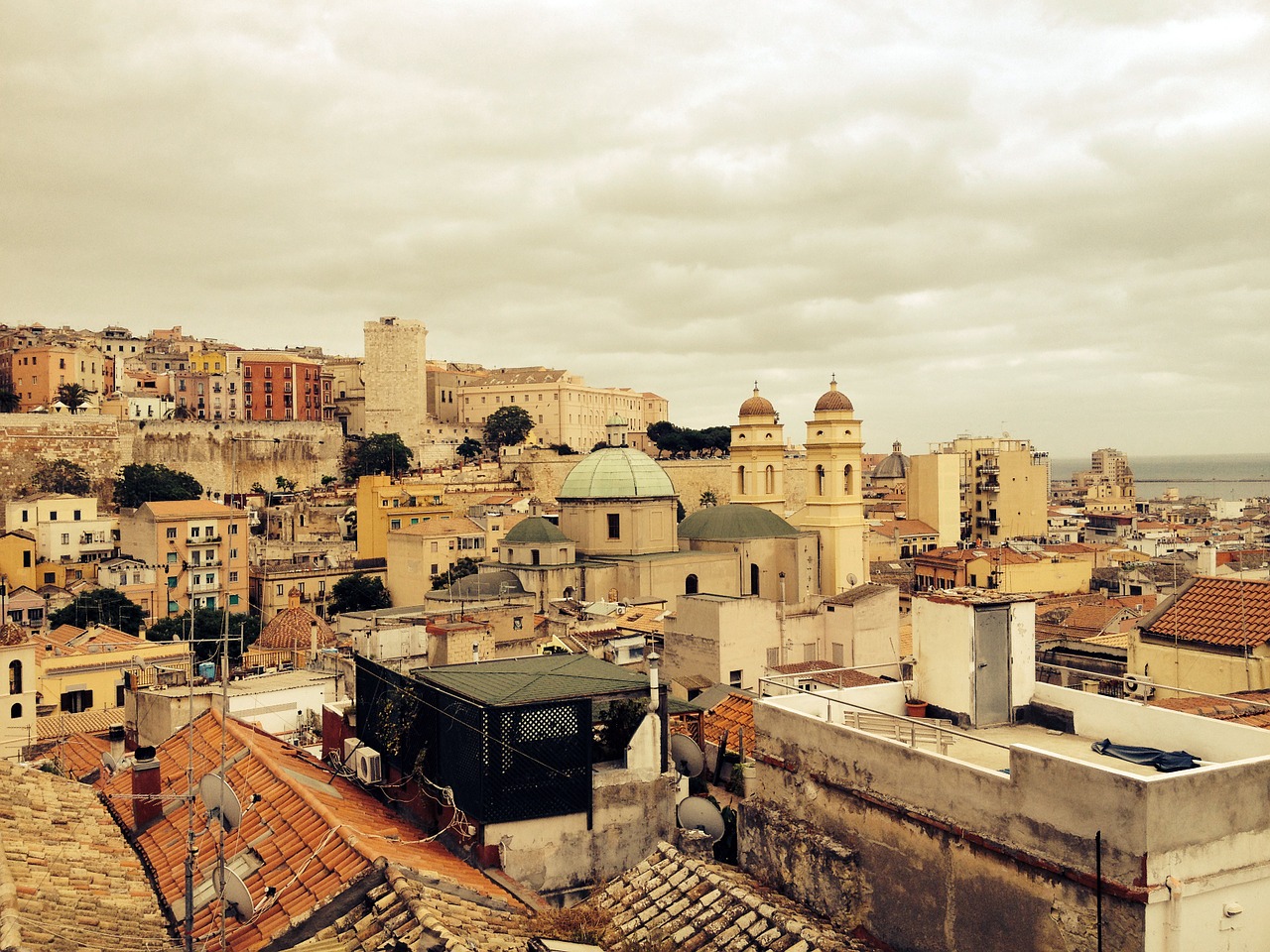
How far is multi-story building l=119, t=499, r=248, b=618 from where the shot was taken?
142ft

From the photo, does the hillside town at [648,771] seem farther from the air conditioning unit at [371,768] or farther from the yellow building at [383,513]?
the yellow building at [383,513]

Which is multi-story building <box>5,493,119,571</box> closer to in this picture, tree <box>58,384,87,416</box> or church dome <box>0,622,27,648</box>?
tree <box>58,384,87,416</box>

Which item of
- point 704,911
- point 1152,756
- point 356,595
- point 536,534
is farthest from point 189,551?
point 1152,756

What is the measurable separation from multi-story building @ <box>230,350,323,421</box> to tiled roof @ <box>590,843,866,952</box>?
76.5 m

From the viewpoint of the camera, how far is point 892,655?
76.0ft

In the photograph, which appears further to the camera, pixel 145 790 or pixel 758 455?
pixel 758 455

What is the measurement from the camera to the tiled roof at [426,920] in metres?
6.07

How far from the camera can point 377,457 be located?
7500 centimetres

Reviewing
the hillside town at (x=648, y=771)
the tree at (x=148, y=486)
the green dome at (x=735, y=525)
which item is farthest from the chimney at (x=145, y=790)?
the tree at (x=148, y=486)

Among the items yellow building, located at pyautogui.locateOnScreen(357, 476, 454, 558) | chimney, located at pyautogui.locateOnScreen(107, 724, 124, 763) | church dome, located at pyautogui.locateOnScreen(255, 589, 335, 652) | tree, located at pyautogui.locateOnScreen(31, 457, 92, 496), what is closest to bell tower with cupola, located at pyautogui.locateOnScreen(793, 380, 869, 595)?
church dome, located at pyautogui.locateOnScreen(255, 589, 335, 652)

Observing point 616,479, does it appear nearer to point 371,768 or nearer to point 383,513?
point 383,513

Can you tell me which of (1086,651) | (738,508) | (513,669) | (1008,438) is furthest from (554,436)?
(513,669)

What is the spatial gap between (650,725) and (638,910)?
85.4 inches

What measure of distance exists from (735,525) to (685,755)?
2599 centimetres
